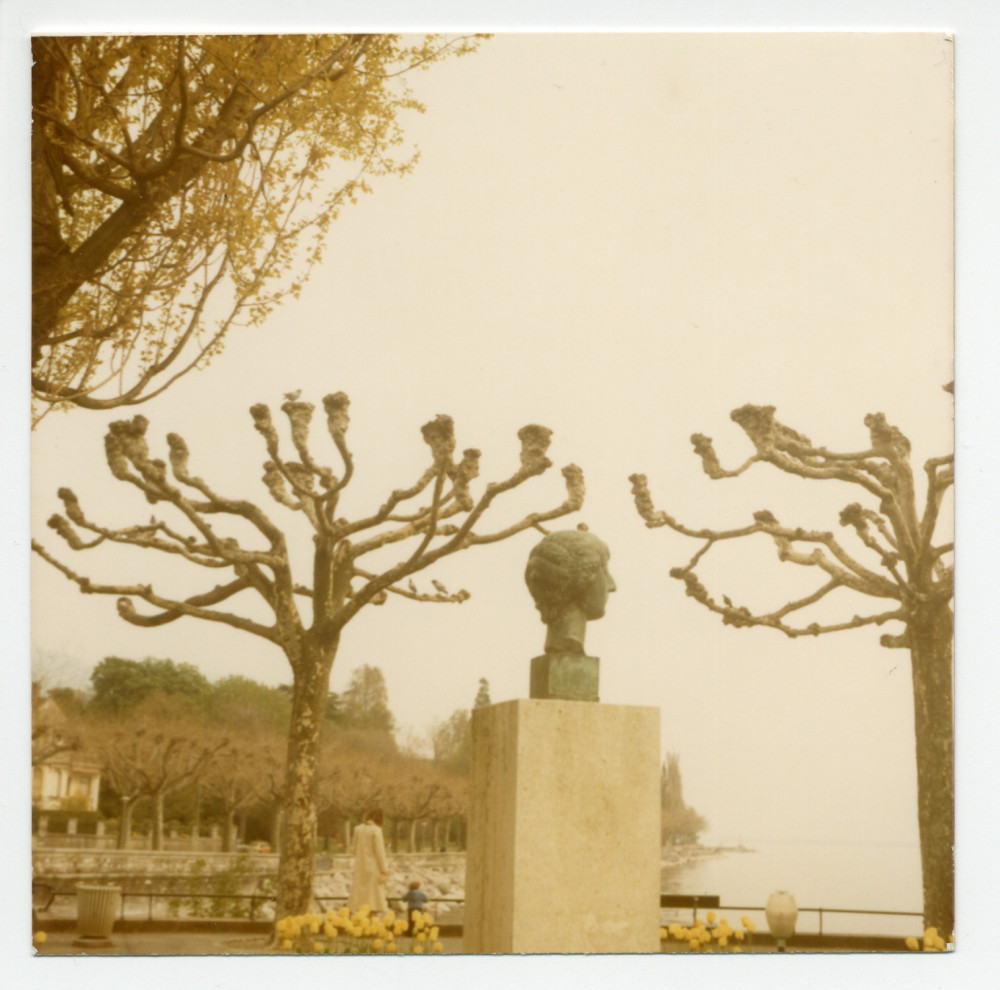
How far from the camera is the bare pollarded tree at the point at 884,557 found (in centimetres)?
622

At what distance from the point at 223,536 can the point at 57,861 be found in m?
1.73

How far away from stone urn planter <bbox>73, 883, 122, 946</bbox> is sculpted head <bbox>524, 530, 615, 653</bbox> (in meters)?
2.65

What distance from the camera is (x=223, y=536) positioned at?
647cm

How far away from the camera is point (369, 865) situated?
634cm

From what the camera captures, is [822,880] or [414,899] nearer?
[822,880]

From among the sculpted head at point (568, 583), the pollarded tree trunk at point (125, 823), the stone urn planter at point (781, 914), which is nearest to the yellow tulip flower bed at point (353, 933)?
the pollarded tree trunk at point (125, 823)

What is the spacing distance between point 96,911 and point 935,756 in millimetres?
4095

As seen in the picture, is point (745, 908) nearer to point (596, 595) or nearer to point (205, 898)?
point (596, 595)

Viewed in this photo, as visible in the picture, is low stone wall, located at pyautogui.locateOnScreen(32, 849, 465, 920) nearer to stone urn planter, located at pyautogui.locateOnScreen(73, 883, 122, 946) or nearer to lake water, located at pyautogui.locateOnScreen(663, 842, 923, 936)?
stone urn planter, located at pyautogui.locateOnScreen(73, 883, 122, 946)

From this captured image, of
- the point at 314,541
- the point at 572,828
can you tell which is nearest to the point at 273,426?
the point at 314,541

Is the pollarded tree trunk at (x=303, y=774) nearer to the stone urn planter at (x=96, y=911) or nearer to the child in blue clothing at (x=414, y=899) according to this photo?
the child in blue clothing at (x=414, y=899)

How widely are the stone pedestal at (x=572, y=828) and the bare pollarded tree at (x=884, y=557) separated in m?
1.81

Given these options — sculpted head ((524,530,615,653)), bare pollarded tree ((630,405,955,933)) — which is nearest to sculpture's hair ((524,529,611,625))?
sculpted head ((524,530,615,653))

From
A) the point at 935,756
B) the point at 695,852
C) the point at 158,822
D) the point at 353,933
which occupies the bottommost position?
the point at 353,933
